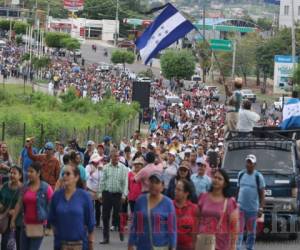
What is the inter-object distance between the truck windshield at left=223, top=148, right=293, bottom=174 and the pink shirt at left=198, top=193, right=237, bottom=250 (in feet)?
26.6

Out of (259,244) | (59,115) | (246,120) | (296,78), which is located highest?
(246,120)

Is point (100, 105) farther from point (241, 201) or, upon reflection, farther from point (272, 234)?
point (241, 201)

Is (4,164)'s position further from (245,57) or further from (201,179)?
(245,57)

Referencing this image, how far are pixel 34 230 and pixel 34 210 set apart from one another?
0.24 meters

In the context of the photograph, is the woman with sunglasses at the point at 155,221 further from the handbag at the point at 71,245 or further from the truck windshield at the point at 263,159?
the truck windshield at the point at 263,159

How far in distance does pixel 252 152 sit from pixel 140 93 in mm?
33314

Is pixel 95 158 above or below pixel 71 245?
below

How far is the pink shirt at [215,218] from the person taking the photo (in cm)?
1470

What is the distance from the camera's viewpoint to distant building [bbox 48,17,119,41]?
169 meters

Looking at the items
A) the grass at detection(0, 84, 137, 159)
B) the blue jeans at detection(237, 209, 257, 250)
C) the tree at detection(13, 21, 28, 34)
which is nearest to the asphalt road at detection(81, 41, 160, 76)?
the tree at detection(13, 21, 28, 34)

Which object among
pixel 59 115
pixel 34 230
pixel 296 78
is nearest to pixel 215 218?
pixel 34 230

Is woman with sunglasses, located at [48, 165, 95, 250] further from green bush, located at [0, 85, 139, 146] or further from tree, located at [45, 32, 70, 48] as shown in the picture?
tree, located at [45, 32, 70, 48]

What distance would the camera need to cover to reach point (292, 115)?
1004 inches

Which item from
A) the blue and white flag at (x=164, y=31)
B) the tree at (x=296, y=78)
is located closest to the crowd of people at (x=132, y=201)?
the blue and white flag at (x=164, y=31)
